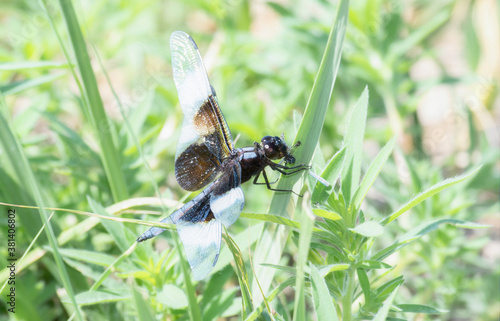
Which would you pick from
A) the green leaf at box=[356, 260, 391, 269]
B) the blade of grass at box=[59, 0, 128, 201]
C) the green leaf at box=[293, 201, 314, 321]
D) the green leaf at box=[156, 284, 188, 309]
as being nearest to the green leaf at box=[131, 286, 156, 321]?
the green leaf at box=[156, 284, 188, 309]

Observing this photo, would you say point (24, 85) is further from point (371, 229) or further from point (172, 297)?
point (371, 229)

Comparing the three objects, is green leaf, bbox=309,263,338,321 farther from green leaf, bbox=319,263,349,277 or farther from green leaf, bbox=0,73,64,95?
green leaf, bbox=0,73,64,95

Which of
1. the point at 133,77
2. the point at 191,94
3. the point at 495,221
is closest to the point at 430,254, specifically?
the point at 495,221

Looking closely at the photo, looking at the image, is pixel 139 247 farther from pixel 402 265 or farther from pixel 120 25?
pixel 120 25

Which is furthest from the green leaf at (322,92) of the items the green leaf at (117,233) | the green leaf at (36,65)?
the green leaf at (36,65)

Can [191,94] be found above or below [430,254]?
above

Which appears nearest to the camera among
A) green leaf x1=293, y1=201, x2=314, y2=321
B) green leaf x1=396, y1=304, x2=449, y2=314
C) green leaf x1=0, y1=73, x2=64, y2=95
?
green leaf x1=293, y1=201, x2=314, y2=321
